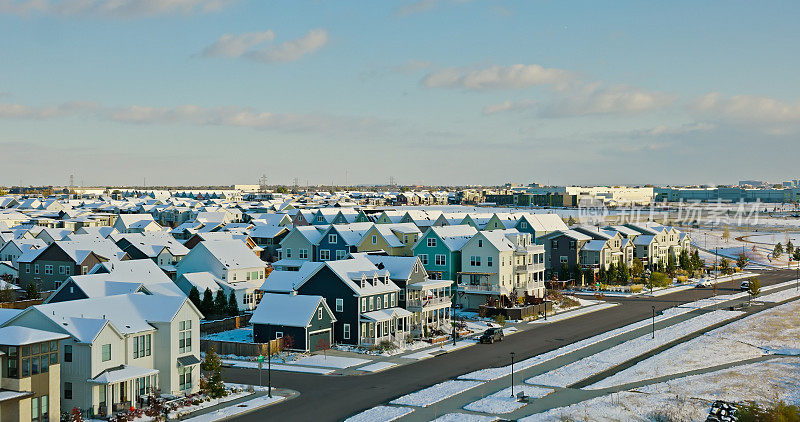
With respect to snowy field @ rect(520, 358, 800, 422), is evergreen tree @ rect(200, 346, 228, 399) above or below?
above

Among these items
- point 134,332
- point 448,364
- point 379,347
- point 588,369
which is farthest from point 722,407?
point 134,332

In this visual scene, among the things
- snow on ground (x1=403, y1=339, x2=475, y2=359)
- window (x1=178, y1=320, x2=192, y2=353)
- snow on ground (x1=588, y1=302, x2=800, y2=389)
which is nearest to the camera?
window (x1=178, y1=320, x2=192, y2=353)

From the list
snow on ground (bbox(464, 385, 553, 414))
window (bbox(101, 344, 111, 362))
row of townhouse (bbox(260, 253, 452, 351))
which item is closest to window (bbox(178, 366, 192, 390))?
window (bbox(101, 344, 111, 362))

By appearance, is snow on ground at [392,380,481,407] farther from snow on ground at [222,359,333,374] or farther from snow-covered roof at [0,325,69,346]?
snow-covered roof at [0,325,69,346]

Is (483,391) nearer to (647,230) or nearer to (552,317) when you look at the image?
(552,317)

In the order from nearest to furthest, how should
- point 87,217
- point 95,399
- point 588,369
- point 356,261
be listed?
point 95,399 → point 588,369 → point 356,261 → point 87,217

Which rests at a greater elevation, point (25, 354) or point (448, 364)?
point (25, 354)

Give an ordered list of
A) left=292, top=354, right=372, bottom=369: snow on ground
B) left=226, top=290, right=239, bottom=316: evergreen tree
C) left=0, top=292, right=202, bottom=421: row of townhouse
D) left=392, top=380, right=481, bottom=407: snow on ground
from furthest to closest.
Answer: left=226, top=290, right=239, bottom=316: evergreen tree < left=292, top=354, right=372, bottom=369: snow on ground < left=392, top=380, right=481, bottom=407: snow on ground < left=0, top=292, right=202, bottom=421: row of townhouse
